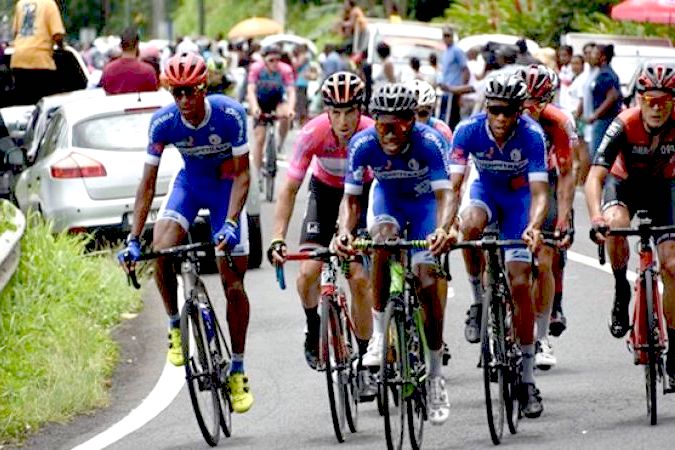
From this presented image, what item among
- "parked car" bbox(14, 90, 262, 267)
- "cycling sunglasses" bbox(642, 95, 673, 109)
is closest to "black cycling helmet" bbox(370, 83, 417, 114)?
"cycling sunglasses" bbox(642, 95, 673, 109)

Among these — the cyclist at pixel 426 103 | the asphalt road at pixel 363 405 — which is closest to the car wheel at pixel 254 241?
the asphalt road at pixel 363 405

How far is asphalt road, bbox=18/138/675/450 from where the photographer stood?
1046cm

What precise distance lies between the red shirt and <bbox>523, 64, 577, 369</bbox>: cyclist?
966 cm

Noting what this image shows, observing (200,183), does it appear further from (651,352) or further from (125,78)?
(125,78)

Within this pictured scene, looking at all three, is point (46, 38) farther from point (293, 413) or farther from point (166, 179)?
point (293, 413)

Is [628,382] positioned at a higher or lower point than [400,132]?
lower

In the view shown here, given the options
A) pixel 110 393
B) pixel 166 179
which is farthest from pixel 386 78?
pixel 110 393

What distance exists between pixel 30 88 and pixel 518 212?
14.2 metres

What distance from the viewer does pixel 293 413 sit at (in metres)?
11.5

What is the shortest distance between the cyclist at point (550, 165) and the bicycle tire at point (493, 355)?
1475 mm

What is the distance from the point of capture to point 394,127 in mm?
10156

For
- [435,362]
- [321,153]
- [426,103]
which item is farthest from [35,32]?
[435,362]

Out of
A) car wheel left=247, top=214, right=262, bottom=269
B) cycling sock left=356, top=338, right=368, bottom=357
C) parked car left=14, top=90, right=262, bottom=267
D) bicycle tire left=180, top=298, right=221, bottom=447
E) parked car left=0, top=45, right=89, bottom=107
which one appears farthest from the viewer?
parked car left=0, top=45, right=89, bottom=107

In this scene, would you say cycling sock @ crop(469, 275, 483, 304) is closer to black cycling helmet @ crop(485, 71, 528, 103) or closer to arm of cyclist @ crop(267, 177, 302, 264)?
arm of cyclist @ crop(267, 177, 302, 264)
